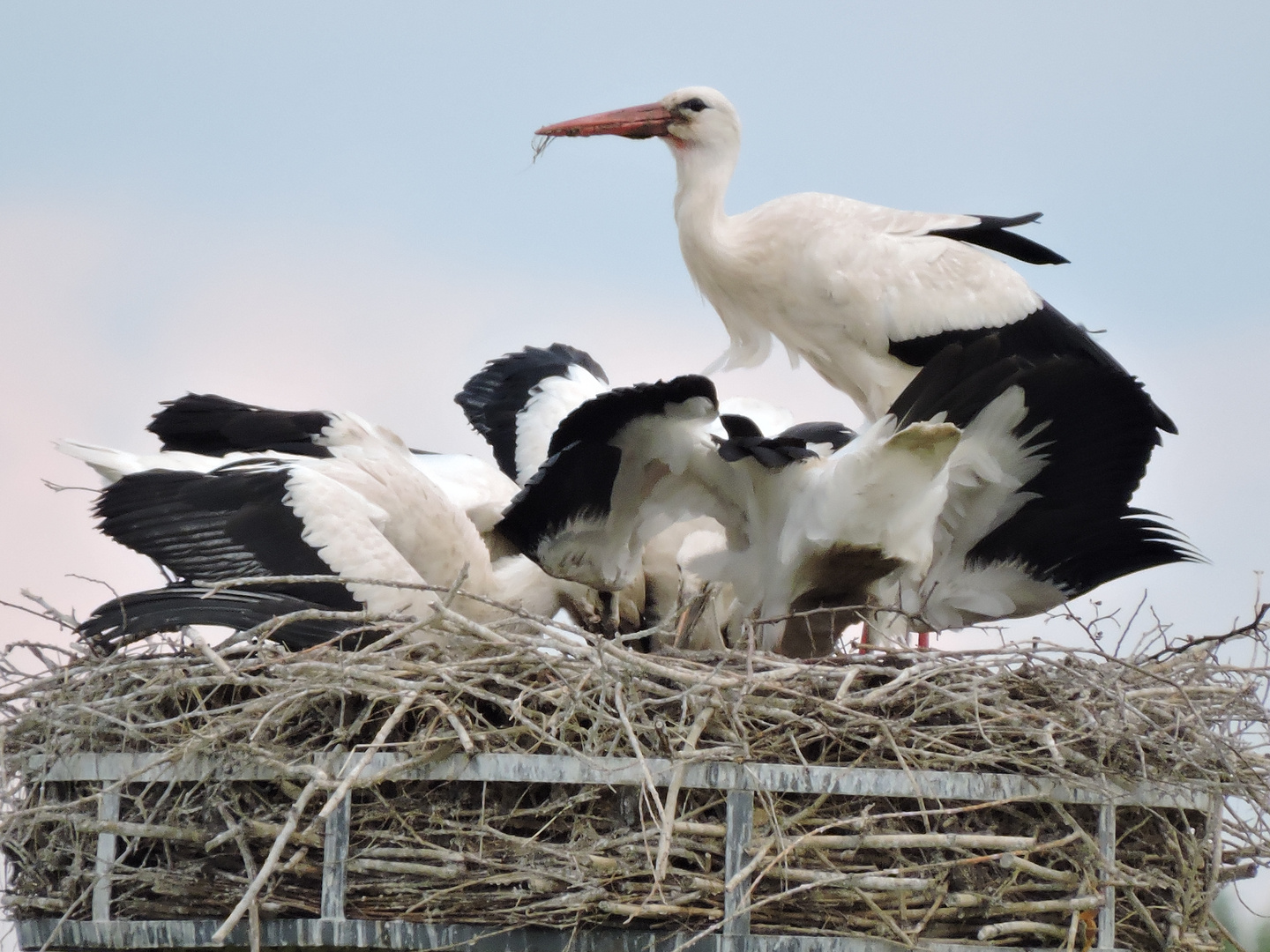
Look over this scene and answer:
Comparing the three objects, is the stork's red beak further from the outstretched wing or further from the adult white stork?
the outstretched wing

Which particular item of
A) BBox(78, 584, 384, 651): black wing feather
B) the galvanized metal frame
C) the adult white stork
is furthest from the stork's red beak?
the galvanized metal frame

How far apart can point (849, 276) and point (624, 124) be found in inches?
52.3

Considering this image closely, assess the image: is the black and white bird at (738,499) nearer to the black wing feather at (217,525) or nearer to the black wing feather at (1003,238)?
the black wing feather at (217,525)

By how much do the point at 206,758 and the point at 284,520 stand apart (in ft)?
4.85

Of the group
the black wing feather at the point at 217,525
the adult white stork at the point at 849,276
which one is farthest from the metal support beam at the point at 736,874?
the adult white stork at the point at 849,276

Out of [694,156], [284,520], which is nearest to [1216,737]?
[284,520]

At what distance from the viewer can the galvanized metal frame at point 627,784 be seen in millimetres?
3840

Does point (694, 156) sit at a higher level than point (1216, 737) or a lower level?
higher

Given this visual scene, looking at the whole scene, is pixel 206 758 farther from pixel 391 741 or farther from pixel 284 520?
pixel 284 520

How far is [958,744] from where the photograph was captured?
4.11m

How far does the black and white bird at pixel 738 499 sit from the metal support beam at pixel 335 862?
1.36 meters

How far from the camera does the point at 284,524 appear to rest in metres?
5.50

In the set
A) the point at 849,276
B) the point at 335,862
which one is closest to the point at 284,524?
the point at 335,862

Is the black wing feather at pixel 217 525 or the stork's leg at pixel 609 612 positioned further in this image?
the stork's leg at pixel 609 612
